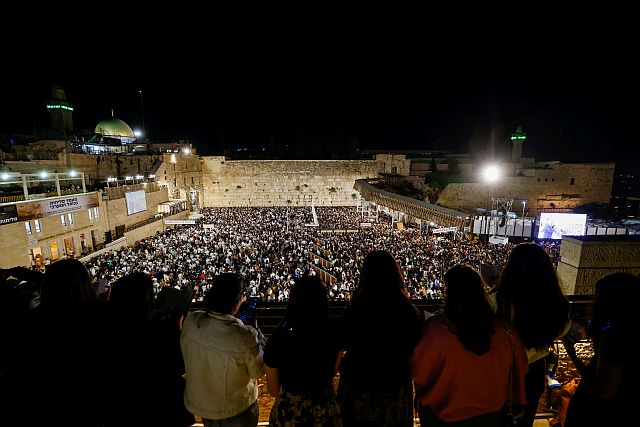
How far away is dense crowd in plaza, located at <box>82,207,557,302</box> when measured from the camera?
9.83 m

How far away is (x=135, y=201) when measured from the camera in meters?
19.6

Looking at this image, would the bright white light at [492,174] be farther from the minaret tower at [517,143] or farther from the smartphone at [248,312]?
the smartphone at [248,312]

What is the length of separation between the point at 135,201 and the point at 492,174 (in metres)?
26.9

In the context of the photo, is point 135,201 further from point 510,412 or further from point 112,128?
point 510,412

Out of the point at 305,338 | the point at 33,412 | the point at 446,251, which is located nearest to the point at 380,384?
the point at 305,338

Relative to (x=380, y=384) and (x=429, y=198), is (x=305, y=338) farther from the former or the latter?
(x=429, y=198)

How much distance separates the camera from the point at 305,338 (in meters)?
1.66

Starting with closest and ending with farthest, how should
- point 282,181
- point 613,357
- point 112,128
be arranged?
1. point 613,357
2. point 112,128
3. point 282,181

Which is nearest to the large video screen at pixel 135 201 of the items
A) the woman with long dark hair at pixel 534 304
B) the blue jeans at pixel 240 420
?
the blue jeans at pixel 240 420

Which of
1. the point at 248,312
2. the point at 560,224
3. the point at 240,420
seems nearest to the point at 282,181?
the point at 560,224

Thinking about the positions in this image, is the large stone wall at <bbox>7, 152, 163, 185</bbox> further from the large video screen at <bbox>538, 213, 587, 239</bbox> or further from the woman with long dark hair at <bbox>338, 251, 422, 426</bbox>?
the woman with long dark hair at <bbox>338, 251, 422, 426</bbox>

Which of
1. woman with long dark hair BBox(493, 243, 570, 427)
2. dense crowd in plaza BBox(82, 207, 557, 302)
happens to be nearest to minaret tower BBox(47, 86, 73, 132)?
dense crowd in plaza BBox(82, 207, 557, 302)

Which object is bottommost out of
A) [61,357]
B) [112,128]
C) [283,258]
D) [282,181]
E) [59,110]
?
[283,258]

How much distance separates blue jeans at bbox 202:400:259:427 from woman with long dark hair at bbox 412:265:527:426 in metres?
1.10
